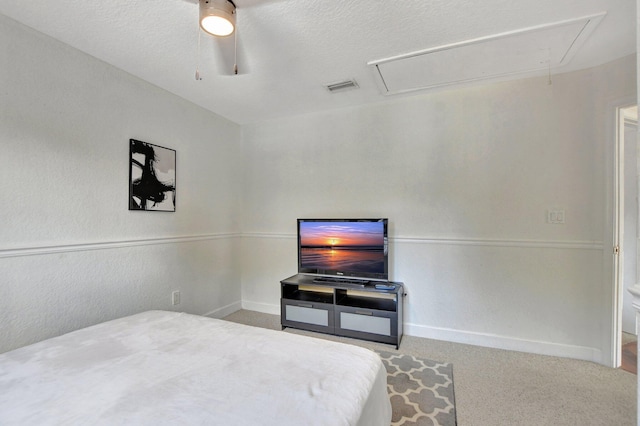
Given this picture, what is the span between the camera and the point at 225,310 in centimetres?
327

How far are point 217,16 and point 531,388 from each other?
2.96m

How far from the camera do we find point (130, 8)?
5.17 ft

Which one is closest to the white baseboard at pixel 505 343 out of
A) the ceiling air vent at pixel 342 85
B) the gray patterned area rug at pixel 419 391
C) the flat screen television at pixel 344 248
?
the gray patterned area rug at pixel 419 391

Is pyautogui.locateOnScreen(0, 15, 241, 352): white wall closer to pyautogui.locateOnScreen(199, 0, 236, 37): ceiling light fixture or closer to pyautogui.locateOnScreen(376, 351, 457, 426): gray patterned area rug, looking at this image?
pyautogui.locateOnScreen(199, 0, 236, 37): ceiling light fixture

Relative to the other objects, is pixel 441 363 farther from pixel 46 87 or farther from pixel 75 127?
pixel 46 87

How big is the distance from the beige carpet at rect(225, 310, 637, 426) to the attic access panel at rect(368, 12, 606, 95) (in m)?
2.35

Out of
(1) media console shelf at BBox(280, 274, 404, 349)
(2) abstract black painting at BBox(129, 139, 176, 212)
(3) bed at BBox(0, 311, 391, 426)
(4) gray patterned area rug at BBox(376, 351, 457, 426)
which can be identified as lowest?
(4) gray patterned area rug at BBox(376, 351, 457, 426)

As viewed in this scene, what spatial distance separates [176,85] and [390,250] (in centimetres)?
258

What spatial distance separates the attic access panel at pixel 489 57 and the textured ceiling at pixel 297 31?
0.18 ft

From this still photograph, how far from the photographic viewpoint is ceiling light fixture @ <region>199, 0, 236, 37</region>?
135cm

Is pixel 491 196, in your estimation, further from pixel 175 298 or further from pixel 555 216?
pixel 175 298

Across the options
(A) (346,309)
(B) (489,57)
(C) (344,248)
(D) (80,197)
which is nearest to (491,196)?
(B) (489,57)

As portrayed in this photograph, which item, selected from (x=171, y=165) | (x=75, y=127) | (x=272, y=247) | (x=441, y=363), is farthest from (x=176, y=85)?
(x=441, y=363)

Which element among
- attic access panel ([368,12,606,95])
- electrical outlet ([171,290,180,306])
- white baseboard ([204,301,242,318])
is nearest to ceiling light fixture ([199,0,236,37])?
attic access panel ([368,12,606,95])
